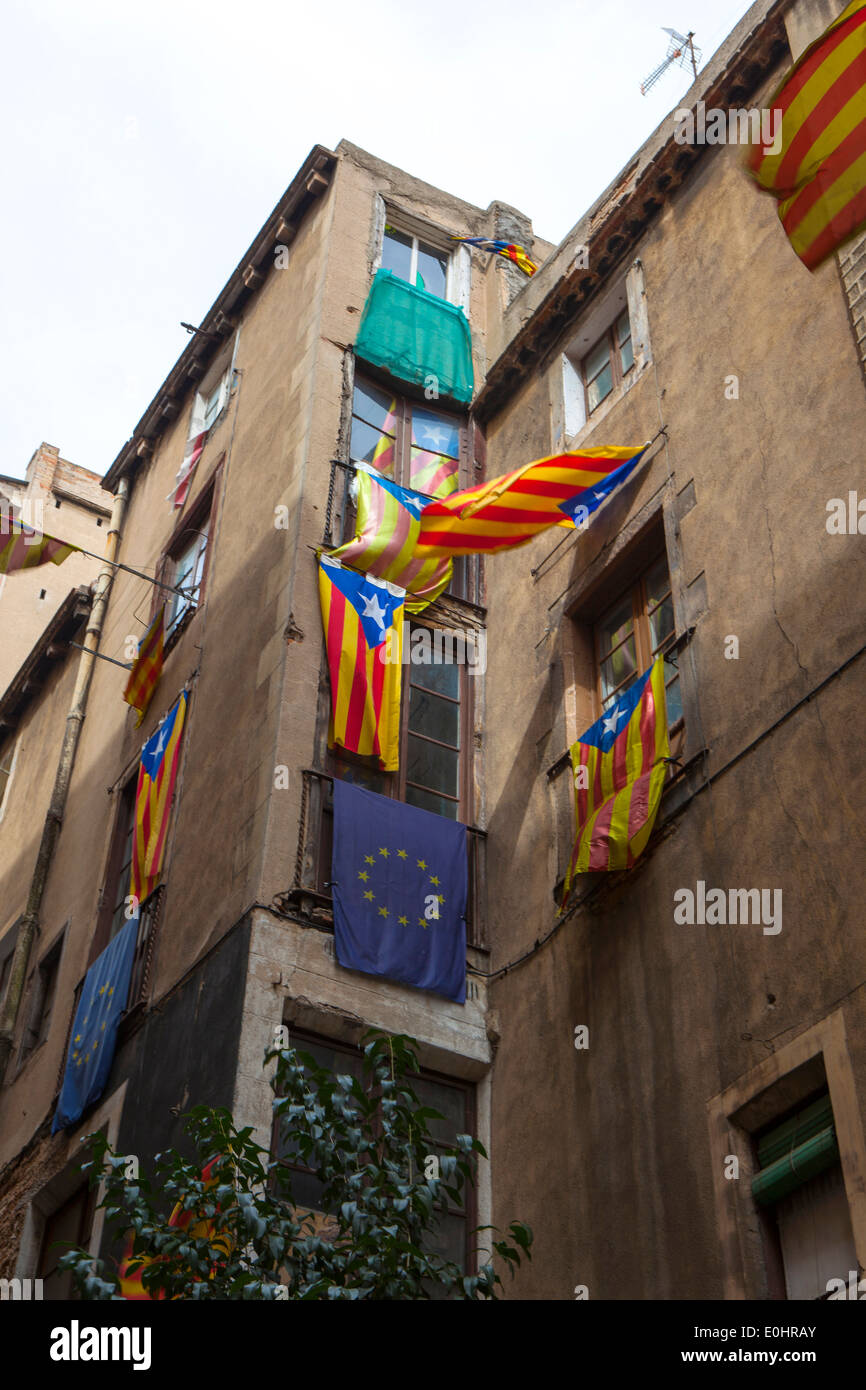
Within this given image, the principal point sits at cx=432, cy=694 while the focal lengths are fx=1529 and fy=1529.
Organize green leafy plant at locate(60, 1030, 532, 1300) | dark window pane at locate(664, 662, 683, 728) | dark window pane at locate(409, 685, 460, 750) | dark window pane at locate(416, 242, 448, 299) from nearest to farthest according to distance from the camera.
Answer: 1. green leafy plant at locate(60, 1030, 532, 1300)
2. dark window pane at locate(664, 662, 683, 728)
3. dark window pane at locate(409, 685, 460, 750)
4. dark window pane at locate(416, 242, 448, 299)

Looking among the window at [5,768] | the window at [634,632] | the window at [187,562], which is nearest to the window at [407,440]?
the window at [187,562]

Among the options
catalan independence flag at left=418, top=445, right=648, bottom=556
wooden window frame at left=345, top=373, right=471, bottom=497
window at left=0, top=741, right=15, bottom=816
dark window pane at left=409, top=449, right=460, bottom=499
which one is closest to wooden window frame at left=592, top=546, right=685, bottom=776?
catalan independence flag at left=418, top=445, right=648, bottom=556

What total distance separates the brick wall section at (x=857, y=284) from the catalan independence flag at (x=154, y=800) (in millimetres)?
7115

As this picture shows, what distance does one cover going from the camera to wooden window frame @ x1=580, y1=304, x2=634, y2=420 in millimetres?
13281

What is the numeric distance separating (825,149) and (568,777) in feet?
15.4

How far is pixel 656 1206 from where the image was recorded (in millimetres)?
8727

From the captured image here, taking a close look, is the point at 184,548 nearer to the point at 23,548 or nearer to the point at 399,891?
the point at 23,548

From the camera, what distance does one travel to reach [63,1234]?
12.9 meters

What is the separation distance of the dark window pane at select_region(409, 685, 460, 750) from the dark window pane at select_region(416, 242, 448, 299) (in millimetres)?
5995

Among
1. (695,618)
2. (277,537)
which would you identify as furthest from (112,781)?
(695,618)

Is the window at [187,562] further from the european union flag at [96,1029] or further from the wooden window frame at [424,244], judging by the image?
the european union flag at [96,1029]

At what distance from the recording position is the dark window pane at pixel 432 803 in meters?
12.5

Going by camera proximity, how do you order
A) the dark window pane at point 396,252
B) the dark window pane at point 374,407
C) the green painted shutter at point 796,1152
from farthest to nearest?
the dark window pane at point 396,252
the dark window pane at point 374,407
the green painted shutter at point 796,1152

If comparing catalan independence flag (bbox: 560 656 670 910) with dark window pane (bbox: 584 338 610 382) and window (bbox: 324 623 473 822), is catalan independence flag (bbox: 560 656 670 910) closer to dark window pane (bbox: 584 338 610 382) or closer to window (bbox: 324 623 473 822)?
window (bbox: 324 623 473 822)
